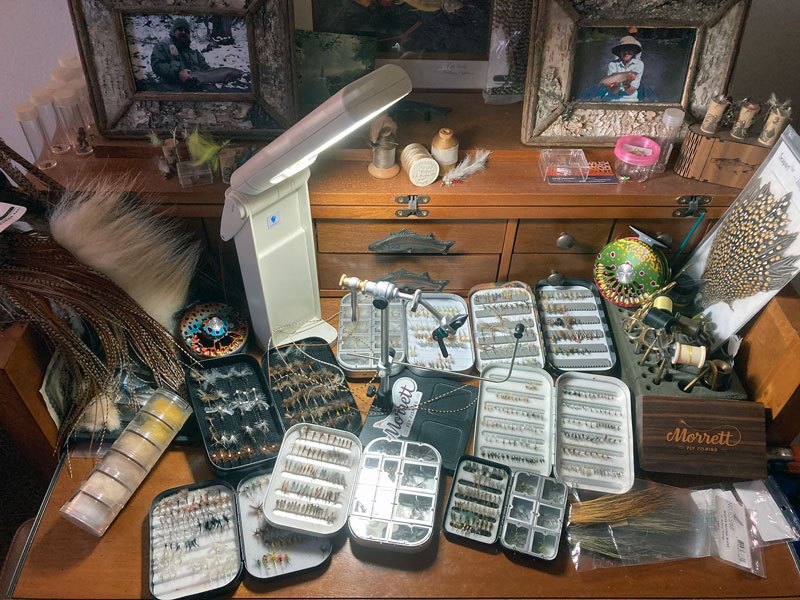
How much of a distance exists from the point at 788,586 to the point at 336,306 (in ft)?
3.31

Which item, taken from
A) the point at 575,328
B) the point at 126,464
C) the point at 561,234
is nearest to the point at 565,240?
the point at 561,234

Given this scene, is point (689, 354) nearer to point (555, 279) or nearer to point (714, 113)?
point (555, 279)

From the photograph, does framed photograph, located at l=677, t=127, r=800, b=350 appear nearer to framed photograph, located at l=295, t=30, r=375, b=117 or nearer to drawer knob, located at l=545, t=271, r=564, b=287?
drawer knob, located at l=545, t=271, r=564, b=287

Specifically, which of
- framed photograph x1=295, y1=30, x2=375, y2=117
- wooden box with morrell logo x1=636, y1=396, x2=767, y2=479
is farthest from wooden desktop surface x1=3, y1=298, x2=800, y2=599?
framed photograph x1=295, y1=30, x2=375, y2=117

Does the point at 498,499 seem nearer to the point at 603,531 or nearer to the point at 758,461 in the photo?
the point at 603,531

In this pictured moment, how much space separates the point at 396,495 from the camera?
1.23 metres

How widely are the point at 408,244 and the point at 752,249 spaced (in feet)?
2.19

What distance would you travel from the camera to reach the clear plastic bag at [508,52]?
142 cm

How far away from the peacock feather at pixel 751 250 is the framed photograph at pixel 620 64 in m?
0.24

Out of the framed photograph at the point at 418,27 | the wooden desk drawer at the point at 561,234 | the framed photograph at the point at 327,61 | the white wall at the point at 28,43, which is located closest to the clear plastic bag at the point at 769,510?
the wooden desk drawer at the point at 561,234

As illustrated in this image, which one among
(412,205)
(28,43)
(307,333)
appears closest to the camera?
(412,205)

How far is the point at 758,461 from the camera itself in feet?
4.22

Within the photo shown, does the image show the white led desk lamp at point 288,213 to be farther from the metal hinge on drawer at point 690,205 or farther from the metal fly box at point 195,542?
the metal hinge on drawer at point 690,205

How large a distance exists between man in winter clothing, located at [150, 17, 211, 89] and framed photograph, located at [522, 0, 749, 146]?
0.65 metres
